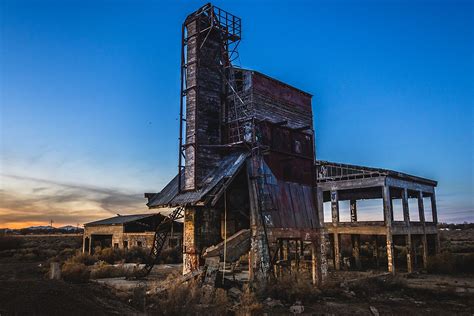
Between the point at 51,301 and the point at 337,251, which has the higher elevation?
the point at 51,301

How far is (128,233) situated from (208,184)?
24.3 metres

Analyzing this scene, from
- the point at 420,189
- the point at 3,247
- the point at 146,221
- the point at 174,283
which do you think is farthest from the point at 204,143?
the point at 3,247

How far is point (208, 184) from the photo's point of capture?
17.1 m

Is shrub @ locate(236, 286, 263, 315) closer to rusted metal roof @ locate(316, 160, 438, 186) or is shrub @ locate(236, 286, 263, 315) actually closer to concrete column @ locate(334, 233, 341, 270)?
rusted metal roof @ locate(316, 160, 438, 186)

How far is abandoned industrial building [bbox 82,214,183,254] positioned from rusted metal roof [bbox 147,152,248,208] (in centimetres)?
1726

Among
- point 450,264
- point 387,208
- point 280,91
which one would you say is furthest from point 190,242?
point 450,264

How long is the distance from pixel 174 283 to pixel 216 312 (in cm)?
313

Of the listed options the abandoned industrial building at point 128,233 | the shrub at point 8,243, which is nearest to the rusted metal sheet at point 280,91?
the abandoned industrial building at point 128,233

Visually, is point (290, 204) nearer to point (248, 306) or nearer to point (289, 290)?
point (289, 290)

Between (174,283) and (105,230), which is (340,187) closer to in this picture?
(174,283)

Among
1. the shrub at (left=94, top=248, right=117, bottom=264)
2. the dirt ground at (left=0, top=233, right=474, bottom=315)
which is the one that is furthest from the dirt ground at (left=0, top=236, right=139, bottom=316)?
the shrub at (left=94, top=248, right=117, bottom=264)

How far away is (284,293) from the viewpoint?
15250 millimetres

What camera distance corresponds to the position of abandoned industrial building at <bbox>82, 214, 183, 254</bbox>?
36334mm

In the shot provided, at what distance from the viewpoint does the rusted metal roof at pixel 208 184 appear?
53.8 feet
